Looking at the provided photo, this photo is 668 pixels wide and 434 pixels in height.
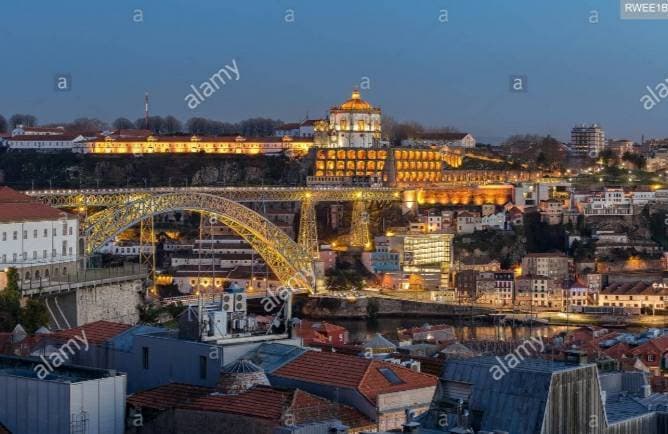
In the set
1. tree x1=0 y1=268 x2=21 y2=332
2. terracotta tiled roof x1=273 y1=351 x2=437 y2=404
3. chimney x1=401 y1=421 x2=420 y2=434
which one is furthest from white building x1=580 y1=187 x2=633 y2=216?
chimney x1=401 y1=421 x2=420 y2=434

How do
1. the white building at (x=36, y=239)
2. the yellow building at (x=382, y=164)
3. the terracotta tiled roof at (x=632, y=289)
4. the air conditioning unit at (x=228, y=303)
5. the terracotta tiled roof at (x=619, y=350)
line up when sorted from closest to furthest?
the air conditioning unit at (x=228, y=303)
the terracotta tiled roof at (x=619, y=350)
the white building at (x=36, y=239)
the terracotta tiled roof at (x=632, y=289)
the yellow building at (x=382, y=164)

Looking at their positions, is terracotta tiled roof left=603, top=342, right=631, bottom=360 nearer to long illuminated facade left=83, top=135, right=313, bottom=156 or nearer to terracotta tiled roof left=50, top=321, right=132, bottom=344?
terracotta tiled roof left=50, top=321, right=132, bottom=344

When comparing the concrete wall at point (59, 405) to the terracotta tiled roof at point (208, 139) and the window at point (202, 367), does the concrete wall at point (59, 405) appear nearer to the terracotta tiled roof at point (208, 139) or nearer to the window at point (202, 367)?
the window at point (202, 367)

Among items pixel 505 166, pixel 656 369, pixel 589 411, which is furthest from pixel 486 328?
pixel 589 411

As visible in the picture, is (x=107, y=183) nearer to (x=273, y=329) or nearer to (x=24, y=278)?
(x=24, y=278)

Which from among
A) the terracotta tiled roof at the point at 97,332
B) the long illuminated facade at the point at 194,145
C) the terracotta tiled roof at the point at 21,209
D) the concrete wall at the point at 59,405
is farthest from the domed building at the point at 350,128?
the concrete wall at the point at 59,405

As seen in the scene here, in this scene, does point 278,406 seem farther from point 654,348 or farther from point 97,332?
point 654,348
